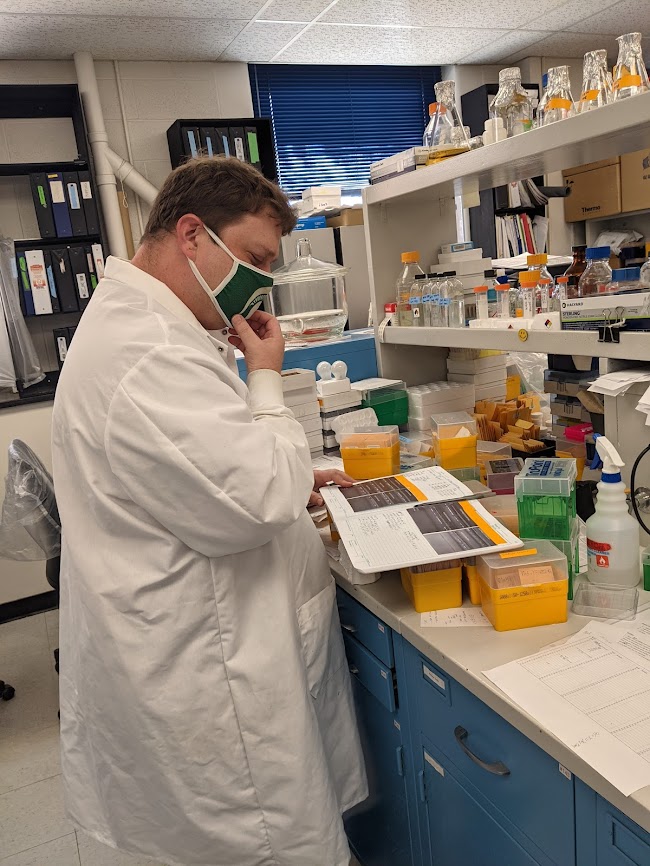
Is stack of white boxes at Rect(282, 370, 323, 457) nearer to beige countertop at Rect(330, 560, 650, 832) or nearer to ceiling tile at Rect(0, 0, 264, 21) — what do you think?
beige countertop at Rect(330, 560, 650, 832)

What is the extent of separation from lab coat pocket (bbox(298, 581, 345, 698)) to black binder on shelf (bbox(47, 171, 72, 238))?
2.76 meters

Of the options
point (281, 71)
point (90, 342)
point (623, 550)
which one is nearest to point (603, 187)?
point (281, 71)

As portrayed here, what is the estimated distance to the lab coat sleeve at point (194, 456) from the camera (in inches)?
36.8

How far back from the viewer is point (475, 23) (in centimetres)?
368

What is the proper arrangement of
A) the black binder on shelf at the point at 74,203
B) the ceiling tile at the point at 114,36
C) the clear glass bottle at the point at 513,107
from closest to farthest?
1. the clear glass bottle at the point at 513,107
2. the ceiling tile at the point at 114,36
3. the black binder on shelf at the point at 74,203

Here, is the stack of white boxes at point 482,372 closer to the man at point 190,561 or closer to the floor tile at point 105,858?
the man at point 190,561

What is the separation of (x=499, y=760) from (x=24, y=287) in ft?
10.5

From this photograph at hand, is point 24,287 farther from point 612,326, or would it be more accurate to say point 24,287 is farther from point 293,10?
point 612,326

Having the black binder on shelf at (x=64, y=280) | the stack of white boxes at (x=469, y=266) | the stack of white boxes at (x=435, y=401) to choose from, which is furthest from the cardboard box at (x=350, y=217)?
the black binder on shelf at (x=64, y=280)

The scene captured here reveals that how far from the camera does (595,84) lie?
1.45 m

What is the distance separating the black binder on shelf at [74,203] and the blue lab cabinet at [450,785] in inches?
107

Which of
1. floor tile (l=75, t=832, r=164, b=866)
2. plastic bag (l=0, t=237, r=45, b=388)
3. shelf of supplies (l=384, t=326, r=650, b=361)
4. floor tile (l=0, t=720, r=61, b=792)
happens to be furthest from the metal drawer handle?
plastic bag (l=0, t=237, r=45, b=388)

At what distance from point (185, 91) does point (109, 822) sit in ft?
12.4

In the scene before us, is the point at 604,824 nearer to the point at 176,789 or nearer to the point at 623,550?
the point at 623,550
